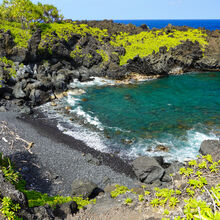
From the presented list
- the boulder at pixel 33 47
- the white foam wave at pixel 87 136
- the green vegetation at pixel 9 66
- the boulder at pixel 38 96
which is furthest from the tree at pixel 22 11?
the white foam wave at pixel 87 136

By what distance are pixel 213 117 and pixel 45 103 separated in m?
34.6

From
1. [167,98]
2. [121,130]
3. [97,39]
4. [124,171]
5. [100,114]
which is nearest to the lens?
[124,171]

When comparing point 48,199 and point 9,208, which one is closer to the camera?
point 9,208

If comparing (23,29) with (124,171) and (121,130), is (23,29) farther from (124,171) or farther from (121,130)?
(124,171)

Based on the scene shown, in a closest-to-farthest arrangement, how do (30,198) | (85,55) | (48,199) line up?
(30,198) < (48,199) < (85,55)

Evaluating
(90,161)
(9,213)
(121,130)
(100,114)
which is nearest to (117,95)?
(100,114)

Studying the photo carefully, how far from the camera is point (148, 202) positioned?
11961 mm

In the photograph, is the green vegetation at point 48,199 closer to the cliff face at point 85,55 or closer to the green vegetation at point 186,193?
the green vegetation at point 186,193

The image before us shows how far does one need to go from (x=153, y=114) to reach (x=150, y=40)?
47663 mm

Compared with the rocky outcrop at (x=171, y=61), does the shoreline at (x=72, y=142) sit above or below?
below

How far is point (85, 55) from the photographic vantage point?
211ft

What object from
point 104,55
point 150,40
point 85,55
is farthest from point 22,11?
point 150,40

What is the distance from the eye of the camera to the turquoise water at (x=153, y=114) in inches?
1107

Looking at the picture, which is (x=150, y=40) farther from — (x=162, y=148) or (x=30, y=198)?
(x=30, y=198)
